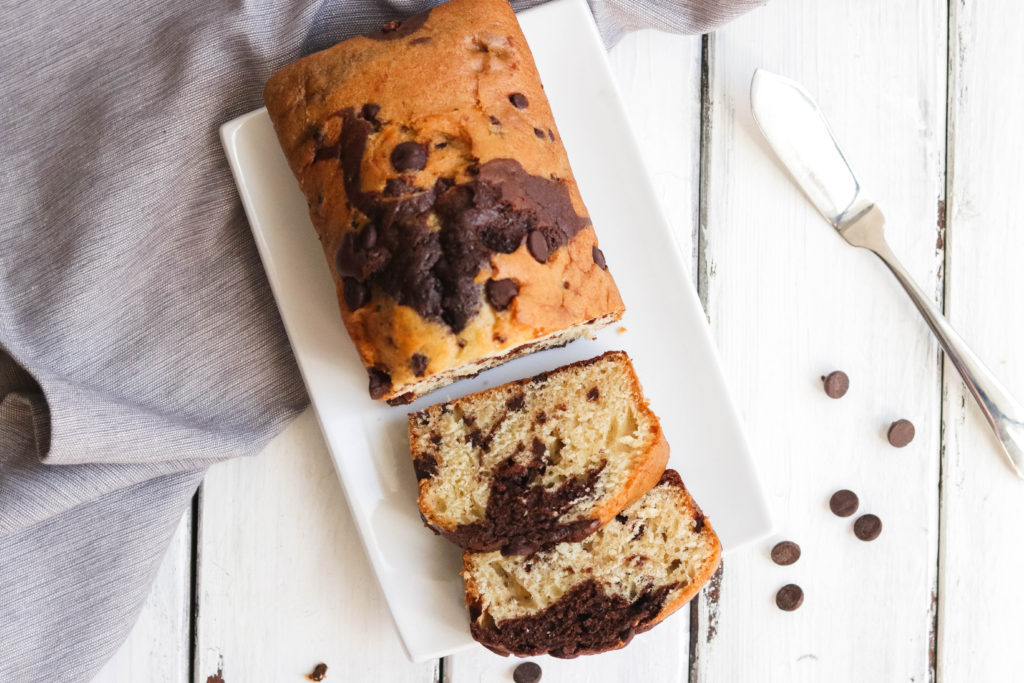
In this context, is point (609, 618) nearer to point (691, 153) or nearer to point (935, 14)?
point (691, 153)

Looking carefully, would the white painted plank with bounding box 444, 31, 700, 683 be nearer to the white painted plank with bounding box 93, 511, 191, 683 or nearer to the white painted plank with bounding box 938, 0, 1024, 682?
the white painted plank with bounding box 938, 0, 1024, 682

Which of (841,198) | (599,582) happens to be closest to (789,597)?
(599,582)

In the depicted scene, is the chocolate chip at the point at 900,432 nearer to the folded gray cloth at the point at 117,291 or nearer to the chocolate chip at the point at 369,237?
the chocolate chip at the point at 369,237

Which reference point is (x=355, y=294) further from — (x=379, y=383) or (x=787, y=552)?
(x=787, y=552)

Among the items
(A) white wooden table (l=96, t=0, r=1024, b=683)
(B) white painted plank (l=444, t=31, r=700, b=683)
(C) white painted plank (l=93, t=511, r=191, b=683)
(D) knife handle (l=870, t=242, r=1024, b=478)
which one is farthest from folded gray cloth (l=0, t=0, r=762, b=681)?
(D) knife handle (l=870, t=242, r=1024, b=478)

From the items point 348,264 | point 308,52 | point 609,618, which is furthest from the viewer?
point 308,52

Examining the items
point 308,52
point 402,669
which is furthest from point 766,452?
point 308,52

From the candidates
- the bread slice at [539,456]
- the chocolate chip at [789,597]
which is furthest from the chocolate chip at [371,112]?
the chocolate chip at [789,597]
